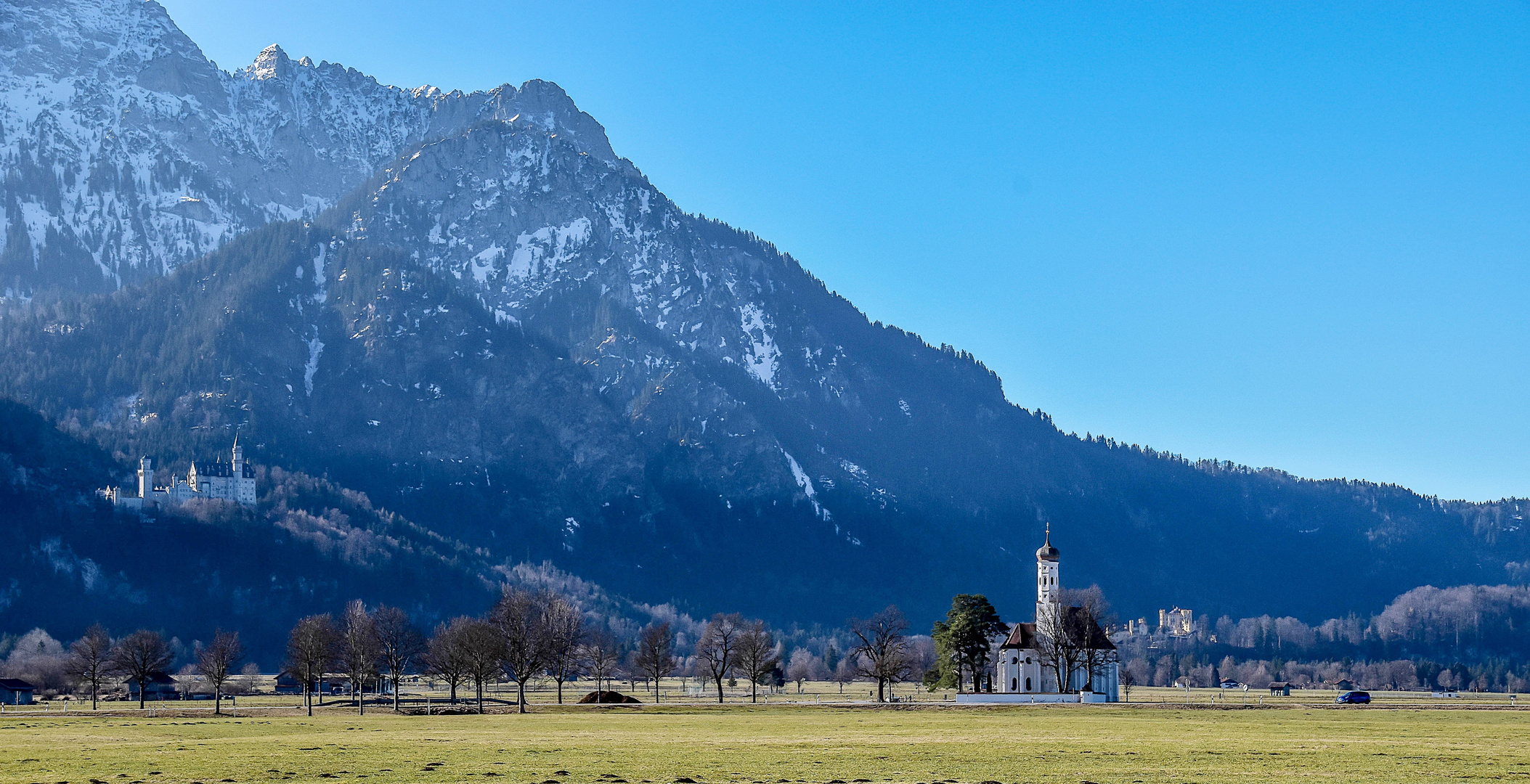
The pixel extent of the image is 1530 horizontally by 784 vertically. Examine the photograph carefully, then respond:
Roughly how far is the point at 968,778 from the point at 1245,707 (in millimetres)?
93343

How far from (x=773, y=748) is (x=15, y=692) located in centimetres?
13663

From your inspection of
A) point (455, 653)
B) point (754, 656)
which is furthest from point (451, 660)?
point (754, 656)

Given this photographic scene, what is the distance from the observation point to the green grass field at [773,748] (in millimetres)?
68875

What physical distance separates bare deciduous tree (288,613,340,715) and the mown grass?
30.6 meters

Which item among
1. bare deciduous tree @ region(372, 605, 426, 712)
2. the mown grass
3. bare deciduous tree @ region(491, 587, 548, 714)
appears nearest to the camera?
the mown grass

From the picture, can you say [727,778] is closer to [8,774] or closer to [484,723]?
[8,774]

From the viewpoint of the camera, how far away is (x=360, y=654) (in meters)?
166

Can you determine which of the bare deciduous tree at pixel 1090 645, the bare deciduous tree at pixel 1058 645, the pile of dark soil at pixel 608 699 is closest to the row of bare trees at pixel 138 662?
the pile of dark soil at pixel 608 699

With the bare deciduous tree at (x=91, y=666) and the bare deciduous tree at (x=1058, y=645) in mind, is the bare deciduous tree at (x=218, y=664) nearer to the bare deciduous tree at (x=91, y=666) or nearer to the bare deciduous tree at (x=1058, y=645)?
the bare deciduous tree at (x=91, y=666)

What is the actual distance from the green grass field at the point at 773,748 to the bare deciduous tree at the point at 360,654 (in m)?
30.9

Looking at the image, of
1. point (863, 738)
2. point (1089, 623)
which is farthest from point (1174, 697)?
point (863, 738)

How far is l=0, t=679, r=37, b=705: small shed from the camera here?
608 feet

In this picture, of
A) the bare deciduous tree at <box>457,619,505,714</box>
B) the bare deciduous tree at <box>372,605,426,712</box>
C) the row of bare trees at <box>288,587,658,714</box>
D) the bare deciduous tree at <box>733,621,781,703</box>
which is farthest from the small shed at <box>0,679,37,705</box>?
the bare deciduous tree at <box>733,621,781,703</box>

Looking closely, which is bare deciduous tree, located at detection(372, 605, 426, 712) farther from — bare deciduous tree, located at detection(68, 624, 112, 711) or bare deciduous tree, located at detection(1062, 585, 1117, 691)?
bare deciduous tree, located at detection(1062, 585, 1117, 691)
